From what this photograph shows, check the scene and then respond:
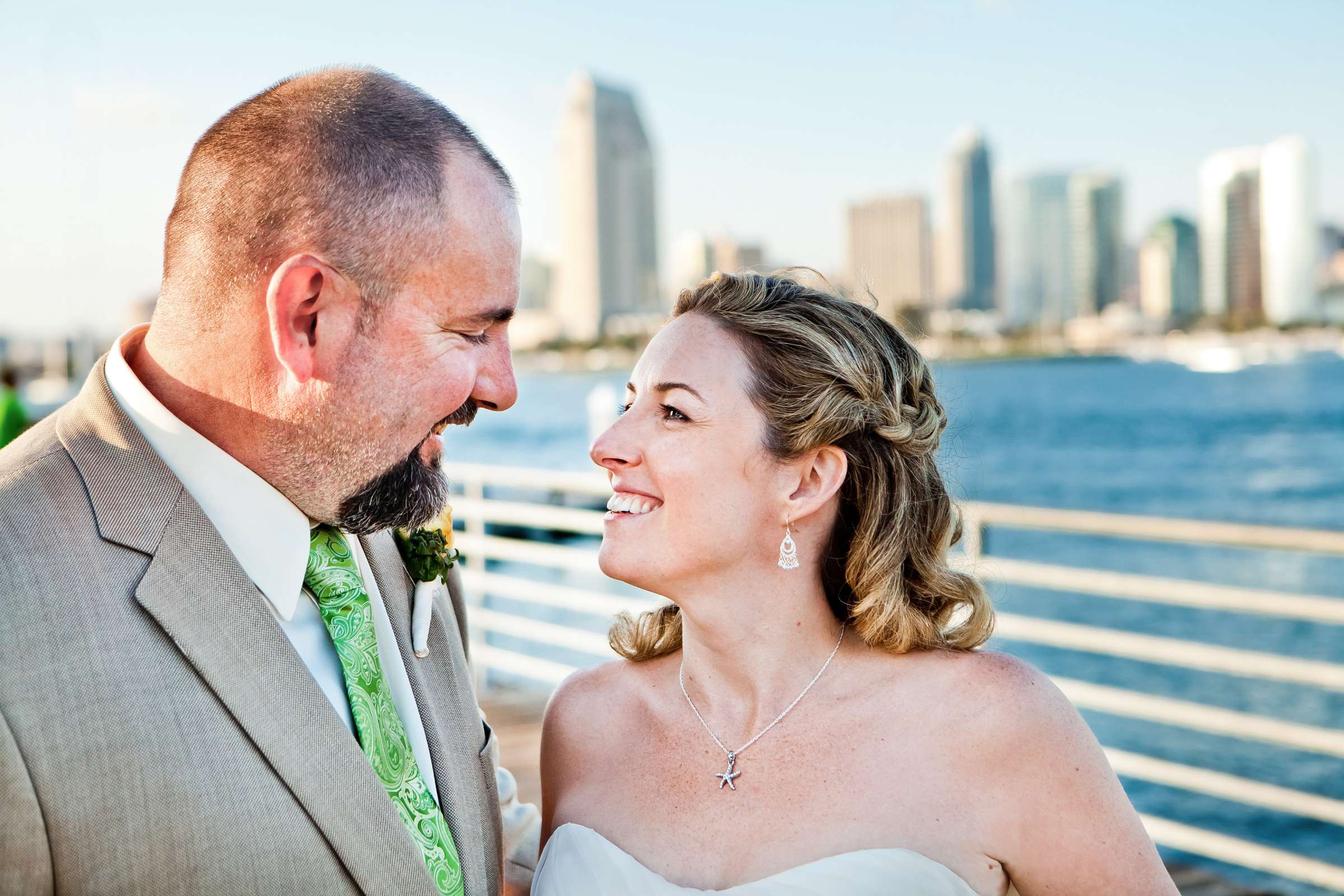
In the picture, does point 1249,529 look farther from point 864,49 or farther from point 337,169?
point 864,49

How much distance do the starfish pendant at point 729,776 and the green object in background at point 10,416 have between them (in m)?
6.74

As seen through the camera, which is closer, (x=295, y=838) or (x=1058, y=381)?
(x=295, y=838)

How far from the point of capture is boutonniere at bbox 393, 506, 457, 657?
1.99 m

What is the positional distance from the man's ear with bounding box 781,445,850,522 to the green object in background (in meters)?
6.75

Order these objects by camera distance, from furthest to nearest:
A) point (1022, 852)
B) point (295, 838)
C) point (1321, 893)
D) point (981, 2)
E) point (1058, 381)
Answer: point (1058, 381) → point (981, 2) → point (1321, 893) → point (1022, 852) → point (295, 838)

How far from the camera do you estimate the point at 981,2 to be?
6575 centimetres

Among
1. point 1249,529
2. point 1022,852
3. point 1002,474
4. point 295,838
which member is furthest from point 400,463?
point 1002,474

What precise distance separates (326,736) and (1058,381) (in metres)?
76.6

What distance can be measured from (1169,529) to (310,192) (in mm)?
2625

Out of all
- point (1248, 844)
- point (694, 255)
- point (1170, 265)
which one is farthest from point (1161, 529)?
point (1170, 265)

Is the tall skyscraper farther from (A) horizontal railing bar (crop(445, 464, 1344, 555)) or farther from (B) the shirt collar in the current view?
(B) the shirt collar

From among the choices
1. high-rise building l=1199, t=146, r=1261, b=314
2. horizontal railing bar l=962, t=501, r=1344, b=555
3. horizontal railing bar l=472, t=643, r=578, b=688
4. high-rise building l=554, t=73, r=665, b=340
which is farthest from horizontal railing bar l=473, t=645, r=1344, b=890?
high-rise building l=1199, t=146, r=1261, b=314

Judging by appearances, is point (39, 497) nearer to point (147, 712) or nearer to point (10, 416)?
point (147, 712)

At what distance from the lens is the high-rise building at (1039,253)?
5841 centimetres
